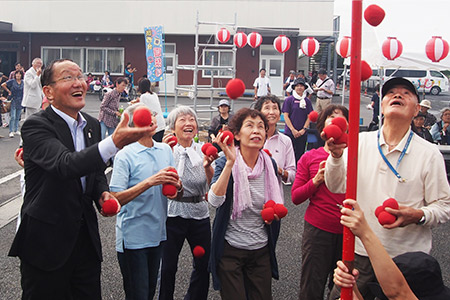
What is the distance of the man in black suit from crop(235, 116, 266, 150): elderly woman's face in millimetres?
1165

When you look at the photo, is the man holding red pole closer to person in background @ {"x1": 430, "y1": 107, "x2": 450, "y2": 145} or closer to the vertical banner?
person in background @ {"x1": 430, "y1": 107, "x2": 450, "y2": 145}

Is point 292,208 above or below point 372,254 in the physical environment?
below

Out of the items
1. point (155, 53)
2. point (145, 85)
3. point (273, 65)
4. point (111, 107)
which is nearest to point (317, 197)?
point (145, 85)

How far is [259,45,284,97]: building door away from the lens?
2703 cm

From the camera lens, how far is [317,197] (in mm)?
3627

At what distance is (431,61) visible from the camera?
830cm

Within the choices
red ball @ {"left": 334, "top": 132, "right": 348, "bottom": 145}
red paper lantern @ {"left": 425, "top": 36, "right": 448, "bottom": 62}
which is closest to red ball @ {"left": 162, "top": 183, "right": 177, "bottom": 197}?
red ball @ {"left": 334, "top": 132, "right": 348, "bottom": 145}

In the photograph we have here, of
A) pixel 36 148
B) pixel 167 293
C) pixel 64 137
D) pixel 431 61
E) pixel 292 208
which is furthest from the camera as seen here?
pixel 431 61

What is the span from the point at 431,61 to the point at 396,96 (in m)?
6.29

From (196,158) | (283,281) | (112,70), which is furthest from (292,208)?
(112,70)

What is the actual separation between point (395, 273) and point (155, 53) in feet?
45.6

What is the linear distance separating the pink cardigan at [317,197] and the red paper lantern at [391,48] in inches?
180

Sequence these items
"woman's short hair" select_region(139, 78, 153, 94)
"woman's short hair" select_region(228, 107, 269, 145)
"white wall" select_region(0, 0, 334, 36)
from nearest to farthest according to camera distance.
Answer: "woman's short hair" select_region(228, 107, 269, 145) → "woman's short hair" select_region(139, 78, 153, 94) → "white wall" select_region(0, 0, 334, 36)

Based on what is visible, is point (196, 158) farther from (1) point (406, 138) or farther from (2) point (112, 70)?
(2) point (112, 70)
